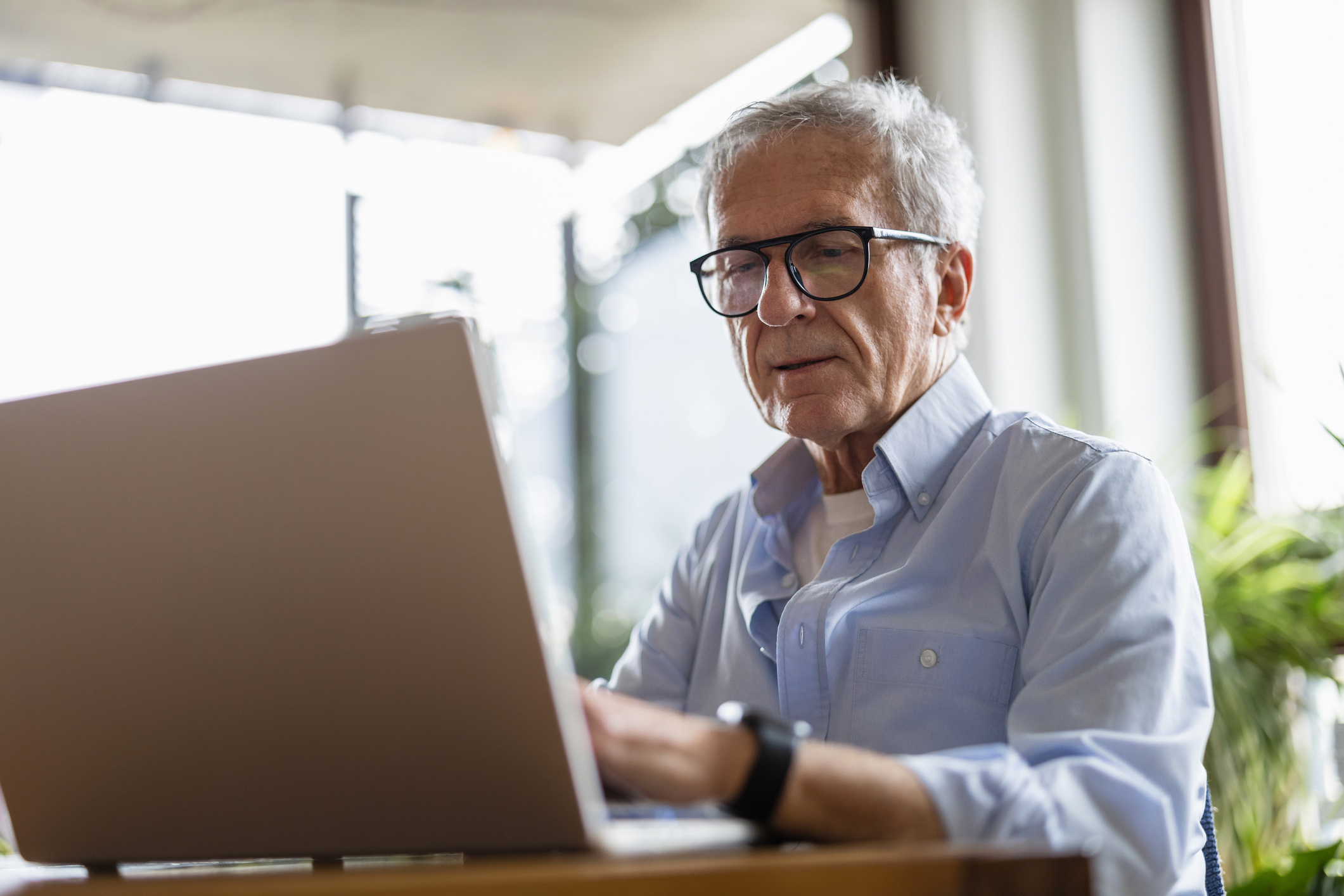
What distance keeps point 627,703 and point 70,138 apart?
3069mm

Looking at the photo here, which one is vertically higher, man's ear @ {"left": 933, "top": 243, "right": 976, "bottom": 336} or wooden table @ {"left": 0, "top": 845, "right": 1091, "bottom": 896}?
man's ear @ {"left": 933, "top": 243, "right": 976, "bottom": 336}

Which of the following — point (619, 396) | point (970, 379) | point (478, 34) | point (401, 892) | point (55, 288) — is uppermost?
point (478, 34)

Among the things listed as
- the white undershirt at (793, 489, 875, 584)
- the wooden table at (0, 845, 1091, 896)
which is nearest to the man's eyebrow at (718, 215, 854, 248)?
the white undershirt at (793, 489, 875, 584)

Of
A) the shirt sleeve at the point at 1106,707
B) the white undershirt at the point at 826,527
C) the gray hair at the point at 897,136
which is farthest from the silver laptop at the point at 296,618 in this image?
the gray hair at the point at 897,136

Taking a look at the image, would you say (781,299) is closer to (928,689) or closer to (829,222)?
(829,222)

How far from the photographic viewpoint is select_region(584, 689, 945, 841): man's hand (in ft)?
2.13

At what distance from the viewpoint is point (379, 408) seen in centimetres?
62

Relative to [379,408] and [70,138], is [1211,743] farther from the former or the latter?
[70,138]

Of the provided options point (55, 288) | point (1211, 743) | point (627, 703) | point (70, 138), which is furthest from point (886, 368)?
point (70, 138)

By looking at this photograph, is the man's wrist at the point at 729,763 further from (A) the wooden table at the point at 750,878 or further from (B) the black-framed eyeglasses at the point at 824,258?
(B) the black-framed eyeglasses at the point at 824,258

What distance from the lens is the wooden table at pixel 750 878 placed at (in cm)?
52

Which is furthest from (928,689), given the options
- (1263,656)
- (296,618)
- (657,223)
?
(657,223)

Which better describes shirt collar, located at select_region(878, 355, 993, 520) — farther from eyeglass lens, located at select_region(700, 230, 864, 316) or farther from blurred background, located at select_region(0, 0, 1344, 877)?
blurred background, located at select_region(0, 0, 1344, 877)

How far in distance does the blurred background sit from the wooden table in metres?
1.50
